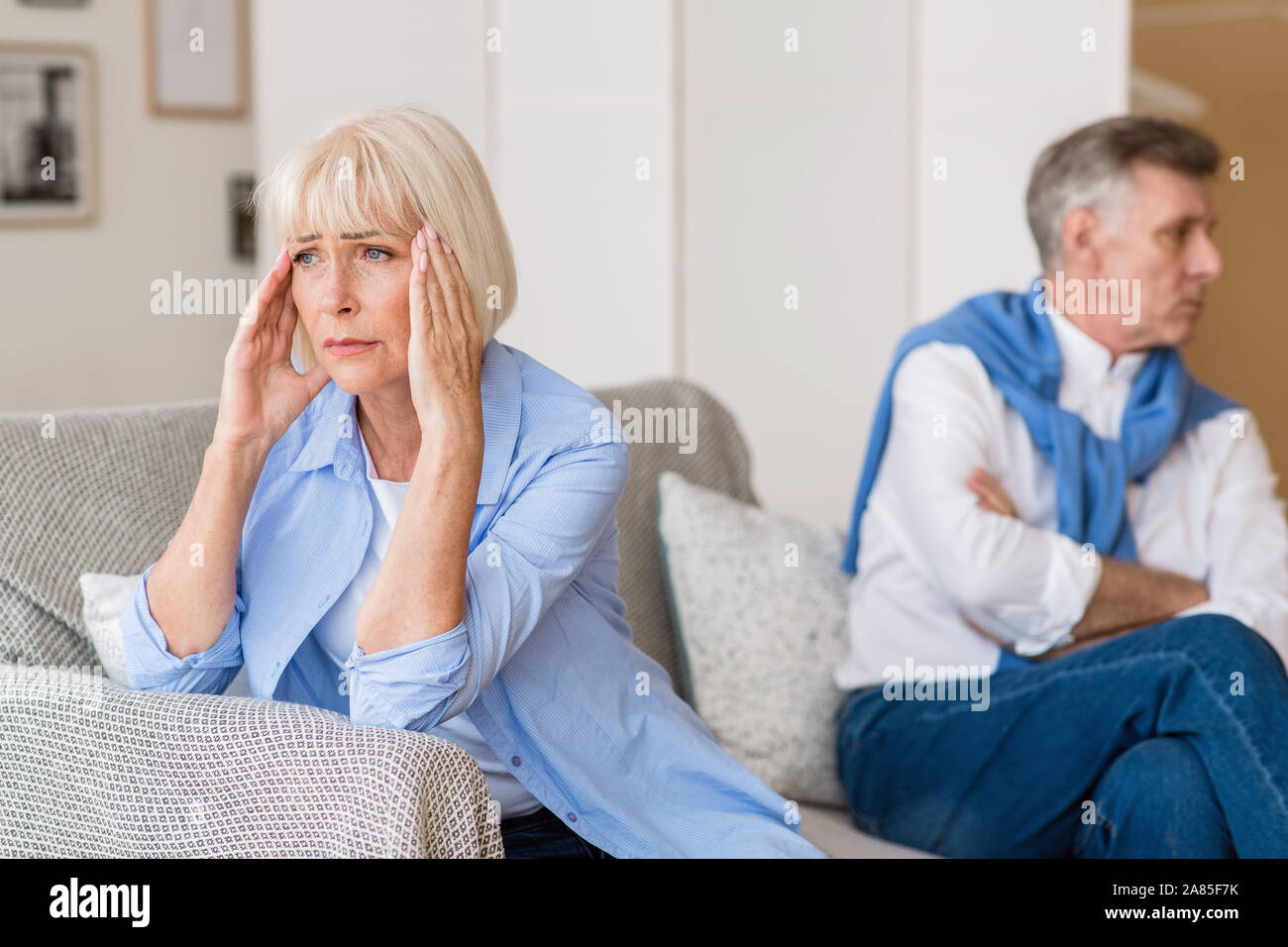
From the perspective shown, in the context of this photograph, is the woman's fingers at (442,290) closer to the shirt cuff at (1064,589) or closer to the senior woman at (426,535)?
the senior woman at (426,535)

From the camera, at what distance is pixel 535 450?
128 cm

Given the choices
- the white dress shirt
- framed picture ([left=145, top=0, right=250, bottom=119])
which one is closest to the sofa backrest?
the white dress shirt

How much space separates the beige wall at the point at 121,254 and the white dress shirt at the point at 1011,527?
275cm

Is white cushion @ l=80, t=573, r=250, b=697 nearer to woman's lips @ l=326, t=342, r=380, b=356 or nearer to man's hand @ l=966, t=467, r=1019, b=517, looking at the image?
woman's lips @ l=326, t=342, r=380, b=356

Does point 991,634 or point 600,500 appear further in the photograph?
point 991,634

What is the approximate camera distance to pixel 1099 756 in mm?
1676

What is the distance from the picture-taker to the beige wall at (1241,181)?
Answer: 3.57 meters

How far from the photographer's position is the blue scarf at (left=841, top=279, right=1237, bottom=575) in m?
1.97

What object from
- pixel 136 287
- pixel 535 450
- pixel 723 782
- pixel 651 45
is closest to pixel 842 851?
pixel 723 782

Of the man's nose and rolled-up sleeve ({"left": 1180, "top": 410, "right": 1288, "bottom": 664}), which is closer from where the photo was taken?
rolled-up sleeve ({"left": 1180, "top": 410, "right": 1288, "bottom": 664})

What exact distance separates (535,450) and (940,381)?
862mm

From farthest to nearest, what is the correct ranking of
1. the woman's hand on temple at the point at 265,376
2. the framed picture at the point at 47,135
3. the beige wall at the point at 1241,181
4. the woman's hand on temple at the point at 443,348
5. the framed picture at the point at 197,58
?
the framed picture at the point at 197,58 → the framed picture at the point at 47,135 → the beige wall at the point at 1241,181 → the woman's hand on temple at the point at 265,376 → the woman's hand on temple at the point at 443,348

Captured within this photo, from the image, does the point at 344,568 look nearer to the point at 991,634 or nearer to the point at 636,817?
the point at 636,817

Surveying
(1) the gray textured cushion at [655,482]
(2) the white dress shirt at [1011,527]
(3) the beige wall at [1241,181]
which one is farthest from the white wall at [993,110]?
(1) the gray textured cushion at [655,482]
